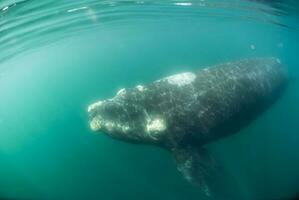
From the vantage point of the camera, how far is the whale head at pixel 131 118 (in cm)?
1048

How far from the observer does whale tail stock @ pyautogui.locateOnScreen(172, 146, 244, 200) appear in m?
9.88

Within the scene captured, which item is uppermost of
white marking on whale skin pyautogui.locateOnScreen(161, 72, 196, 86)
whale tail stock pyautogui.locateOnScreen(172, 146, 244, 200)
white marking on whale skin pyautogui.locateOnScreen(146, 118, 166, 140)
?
white marking on whale skin pyautogui.locateOnScreen(161, 72, 196, 86)

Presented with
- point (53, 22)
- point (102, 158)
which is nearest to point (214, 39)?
point (53, 22)

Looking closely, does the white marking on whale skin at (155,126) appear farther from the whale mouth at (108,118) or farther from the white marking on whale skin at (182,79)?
the white marking on whale skin at (182,79)

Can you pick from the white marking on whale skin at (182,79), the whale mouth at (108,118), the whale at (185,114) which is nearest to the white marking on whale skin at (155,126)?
the whale at (185,114)

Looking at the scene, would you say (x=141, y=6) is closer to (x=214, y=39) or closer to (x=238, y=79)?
(x=238, y=79)

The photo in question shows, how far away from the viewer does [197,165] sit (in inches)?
400

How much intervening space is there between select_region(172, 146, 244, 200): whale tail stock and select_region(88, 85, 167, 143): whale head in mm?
1002

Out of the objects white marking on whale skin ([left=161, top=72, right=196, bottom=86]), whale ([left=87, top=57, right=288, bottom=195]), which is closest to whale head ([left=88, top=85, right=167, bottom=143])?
whale ([left=87, top=57, right=288, bottom=195])

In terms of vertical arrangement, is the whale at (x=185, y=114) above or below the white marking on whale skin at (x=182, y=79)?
below

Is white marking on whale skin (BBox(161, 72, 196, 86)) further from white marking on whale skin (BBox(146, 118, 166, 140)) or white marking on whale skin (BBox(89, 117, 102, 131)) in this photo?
white marking on whale skin (BBox(89, 117, 102, 131))

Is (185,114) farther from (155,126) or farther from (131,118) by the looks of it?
(131,118)

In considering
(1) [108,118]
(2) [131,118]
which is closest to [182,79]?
(2) [131,118]

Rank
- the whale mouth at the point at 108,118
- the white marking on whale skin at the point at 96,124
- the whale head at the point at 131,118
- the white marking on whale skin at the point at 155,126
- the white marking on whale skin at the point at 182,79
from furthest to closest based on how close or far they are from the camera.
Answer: the white marking on whale skin at the point at 182,79, the white marking on whale skin at the point at 96,124, the whale mouth at the point at 108,118, the whale head at the point at 131,118, the white marking on whale skin at the point at 155,126
